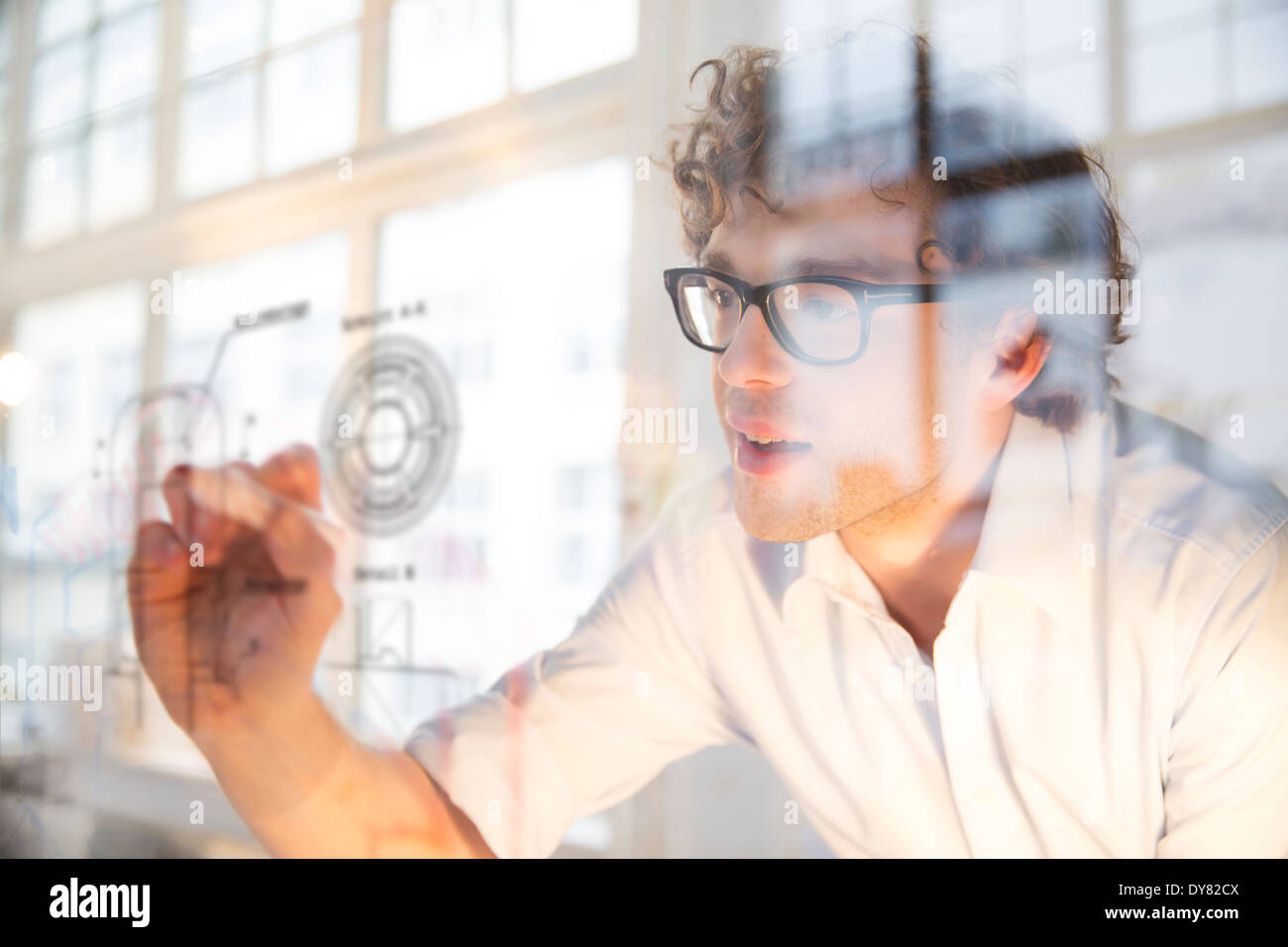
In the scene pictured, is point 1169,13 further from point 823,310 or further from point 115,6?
point 115,6

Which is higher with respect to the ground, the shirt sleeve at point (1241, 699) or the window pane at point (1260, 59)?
the window pane at point (1260, 59)

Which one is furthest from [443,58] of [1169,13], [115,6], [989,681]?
[989,681]

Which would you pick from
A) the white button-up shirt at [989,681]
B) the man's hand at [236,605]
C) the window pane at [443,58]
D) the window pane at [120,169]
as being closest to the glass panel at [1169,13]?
the white button-up shirt at [989,681]

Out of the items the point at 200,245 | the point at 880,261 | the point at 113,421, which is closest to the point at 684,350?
the point at 880,261

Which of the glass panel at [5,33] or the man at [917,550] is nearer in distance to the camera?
the man at [917,550]

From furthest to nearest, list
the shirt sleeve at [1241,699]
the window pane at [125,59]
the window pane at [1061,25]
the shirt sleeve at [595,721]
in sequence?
the window pane at [125,59] → the shirt sleeve at [595,721] → the window pane at [1061,25] → the shirt sleeve at [1241,699]

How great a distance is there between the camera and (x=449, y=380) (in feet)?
5.30

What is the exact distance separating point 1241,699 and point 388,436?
1387 mm

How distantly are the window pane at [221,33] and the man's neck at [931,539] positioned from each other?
4.92 ft

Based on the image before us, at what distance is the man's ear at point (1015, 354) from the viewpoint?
1.31m

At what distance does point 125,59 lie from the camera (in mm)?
1886

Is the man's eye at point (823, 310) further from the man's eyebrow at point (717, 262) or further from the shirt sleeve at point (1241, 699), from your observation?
the shirt sleeve at point (1241, 699)

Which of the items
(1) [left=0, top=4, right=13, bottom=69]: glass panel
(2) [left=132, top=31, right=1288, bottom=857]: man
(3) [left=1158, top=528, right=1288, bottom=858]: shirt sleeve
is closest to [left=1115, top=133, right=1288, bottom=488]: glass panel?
(2) [left=132, top=31, right=1288, bottom=857]: man

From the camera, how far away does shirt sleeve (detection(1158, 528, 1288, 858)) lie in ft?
4.08
